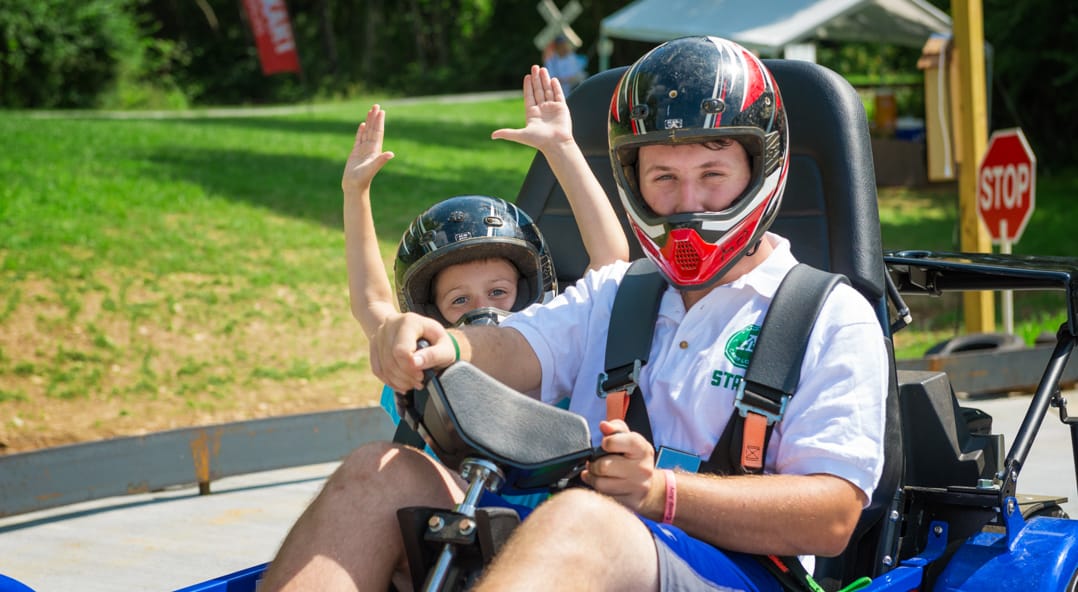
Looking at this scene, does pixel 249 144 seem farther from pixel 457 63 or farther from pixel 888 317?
pixel 457 63

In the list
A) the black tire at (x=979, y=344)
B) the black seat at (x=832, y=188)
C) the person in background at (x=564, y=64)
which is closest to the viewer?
the black seat at (x=832, y=188)

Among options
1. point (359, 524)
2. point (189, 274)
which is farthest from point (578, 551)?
point (189, 274)

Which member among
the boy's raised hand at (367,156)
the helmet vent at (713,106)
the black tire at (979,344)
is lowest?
the black tire at (979,344)

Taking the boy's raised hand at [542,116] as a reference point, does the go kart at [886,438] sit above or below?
below

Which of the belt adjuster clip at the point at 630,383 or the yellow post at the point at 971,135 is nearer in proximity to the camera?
the belt adjuster clip at the point at 630,383

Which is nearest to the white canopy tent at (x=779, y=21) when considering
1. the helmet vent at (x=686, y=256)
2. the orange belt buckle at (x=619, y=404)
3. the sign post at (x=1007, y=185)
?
the sign post at (x=1007, y=185)

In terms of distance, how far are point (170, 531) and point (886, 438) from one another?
289 cm

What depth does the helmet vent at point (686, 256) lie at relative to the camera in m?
2.23

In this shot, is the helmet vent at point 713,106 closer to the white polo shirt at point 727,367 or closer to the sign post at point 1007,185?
the white polo shirt at point 727,367


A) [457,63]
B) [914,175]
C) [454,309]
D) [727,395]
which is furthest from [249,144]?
[457,63]

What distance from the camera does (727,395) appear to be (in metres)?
2.14

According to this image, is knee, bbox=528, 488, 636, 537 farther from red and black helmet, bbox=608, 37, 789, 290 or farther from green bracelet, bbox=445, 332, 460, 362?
red and black helmet, bbox=608, 37, 789, 290

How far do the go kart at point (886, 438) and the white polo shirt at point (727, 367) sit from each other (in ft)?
0.73

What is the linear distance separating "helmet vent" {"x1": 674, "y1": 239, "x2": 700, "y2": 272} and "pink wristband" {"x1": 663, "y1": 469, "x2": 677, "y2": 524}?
1.58 feet
